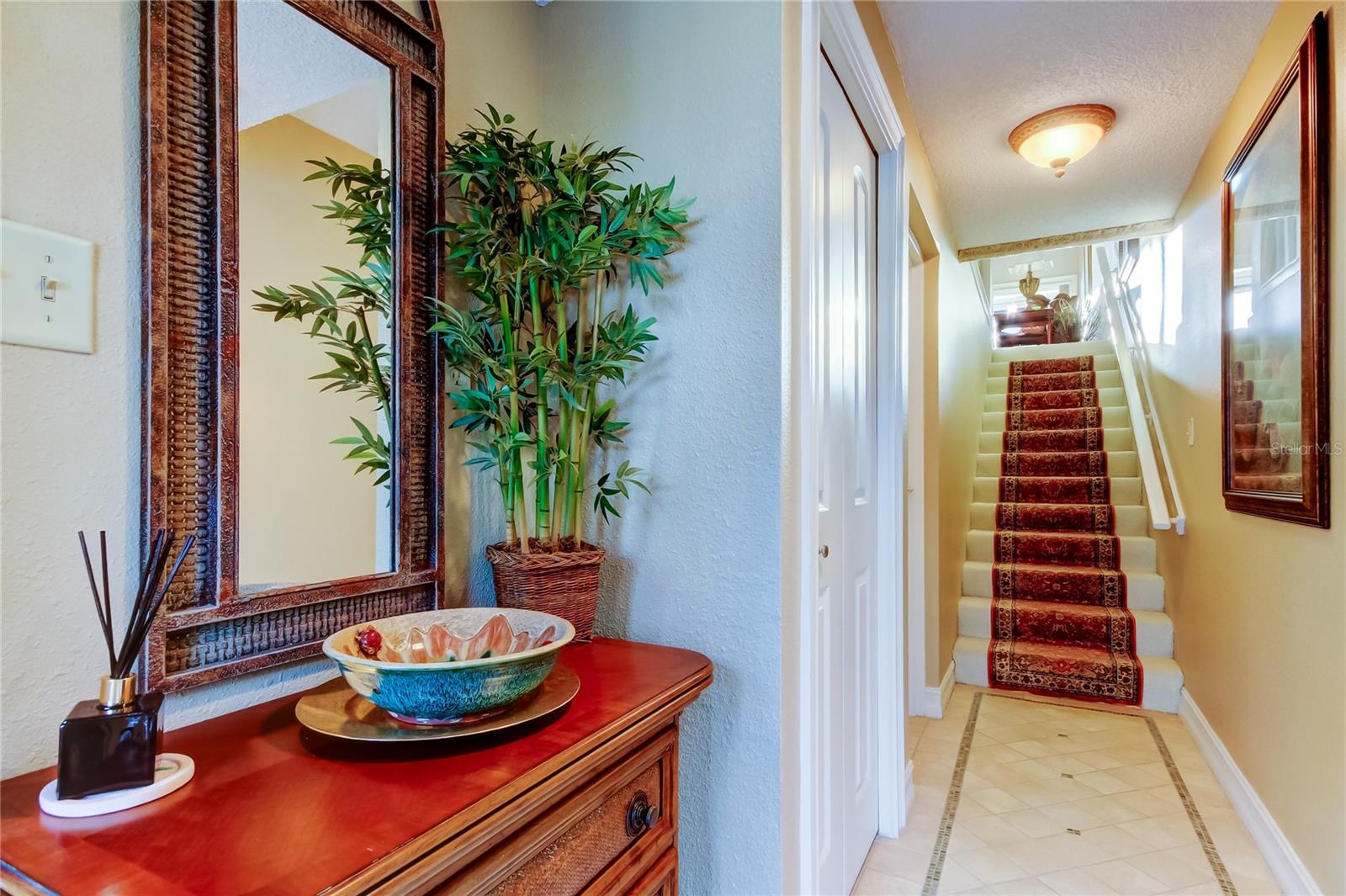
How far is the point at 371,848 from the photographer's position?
1.61 ft

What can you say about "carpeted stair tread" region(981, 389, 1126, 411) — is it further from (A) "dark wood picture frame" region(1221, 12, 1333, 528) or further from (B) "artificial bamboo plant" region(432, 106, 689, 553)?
(B) "artificial bamboo plant" region(432, 106, 689, 553)

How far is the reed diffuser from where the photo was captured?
529mm

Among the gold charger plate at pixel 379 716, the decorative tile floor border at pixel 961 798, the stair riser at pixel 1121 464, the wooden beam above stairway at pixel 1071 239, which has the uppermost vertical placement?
the wooden beam above stairway at pixel 1071 239

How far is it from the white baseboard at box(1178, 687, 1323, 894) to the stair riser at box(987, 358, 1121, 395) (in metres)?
3.25

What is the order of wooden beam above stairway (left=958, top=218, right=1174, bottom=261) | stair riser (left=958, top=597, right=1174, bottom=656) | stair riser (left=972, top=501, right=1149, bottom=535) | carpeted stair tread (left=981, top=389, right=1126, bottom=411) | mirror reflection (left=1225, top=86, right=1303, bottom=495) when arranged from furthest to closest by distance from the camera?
carpeted stair tread (left=981, top=389, right=1126, bottom=411)
stair riser (left=972, top=501, right=1149, bottom=535)
wooden beam above stairway (left=958, top=218, right=1174, bottom=261)
stair riser (left=958, top=597, right=1174, bottom=656)
mirror reflection (left=1225, top=86, right=1303, bottom=495)

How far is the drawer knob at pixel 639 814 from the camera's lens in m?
0.81

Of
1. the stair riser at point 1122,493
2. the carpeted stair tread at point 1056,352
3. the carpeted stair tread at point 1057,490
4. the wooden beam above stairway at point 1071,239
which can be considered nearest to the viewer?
the wooden beam above stairway at point 1071,239

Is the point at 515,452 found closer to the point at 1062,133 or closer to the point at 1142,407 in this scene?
the point at 1062,133

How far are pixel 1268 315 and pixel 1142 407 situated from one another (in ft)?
7.78

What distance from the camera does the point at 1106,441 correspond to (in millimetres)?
4688

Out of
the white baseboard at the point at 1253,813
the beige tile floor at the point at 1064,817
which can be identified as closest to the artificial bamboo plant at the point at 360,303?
the beige tile floor at the point at 1064,817

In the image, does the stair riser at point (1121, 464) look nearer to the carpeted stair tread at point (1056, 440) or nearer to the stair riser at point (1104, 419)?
the carpeted stair tread at point (1056, 440)

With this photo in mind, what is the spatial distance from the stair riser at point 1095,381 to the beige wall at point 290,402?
18.6ft

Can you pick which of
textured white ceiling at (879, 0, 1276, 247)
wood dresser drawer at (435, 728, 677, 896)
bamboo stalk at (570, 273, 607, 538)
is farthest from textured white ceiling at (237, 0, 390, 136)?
textured white ceiling at (879, 0, 1276, 247)
